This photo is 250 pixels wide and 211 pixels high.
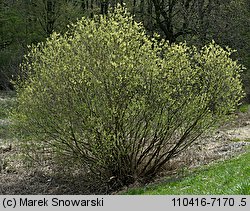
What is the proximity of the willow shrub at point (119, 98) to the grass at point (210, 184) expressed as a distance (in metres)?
1.71

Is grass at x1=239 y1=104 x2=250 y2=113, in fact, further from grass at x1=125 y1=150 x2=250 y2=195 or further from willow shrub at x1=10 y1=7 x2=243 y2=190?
grass at x1=125 y1=150 x2=250 y2=195

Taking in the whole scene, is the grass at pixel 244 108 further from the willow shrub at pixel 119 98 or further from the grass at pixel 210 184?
the grass at pixel 210 184

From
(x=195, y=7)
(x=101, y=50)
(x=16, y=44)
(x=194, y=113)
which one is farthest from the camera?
(x=16, y=44)

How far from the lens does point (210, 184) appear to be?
11164mm

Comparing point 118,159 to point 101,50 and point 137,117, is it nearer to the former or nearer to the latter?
point 137,117

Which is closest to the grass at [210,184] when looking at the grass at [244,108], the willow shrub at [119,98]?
Answer: the willow shrub at [119,98]

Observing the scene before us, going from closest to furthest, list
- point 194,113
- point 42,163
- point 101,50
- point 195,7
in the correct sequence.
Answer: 1. point 101,50
2. point 194,113
3. point 42,163
4. point 195,7

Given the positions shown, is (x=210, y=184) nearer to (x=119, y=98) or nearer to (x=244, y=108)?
(x=119, y=98)

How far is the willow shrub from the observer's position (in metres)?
15.0

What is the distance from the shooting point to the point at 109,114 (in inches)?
594

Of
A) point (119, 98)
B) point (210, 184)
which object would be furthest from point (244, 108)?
point (210, 184)

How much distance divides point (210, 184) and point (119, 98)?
5.04 metres

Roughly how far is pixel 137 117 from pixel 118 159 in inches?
64.1

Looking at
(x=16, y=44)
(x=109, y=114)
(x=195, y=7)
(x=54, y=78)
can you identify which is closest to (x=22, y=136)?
(x=54, y=78)
